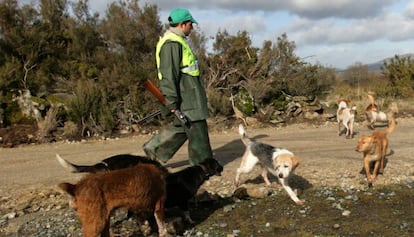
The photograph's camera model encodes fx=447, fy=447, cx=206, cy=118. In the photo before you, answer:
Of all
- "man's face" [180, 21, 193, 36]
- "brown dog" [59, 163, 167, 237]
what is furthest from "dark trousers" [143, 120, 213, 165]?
"brown dog" [59, 163, 167, 237]

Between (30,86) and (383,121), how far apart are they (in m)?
11.4

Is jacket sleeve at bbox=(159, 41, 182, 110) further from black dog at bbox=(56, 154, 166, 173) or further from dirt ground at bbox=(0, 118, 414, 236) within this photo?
dirt ground at bbox=(0, 118, 414, 236)

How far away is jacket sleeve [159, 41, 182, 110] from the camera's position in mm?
5773

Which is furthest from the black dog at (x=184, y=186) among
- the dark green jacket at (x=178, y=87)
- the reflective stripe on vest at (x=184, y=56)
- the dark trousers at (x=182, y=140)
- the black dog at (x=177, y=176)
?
the reflective stripe on vest at (x=184, y=56)

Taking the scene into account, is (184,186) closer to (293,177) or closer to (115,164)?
(115,164)

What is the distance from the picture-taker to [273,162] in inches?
247

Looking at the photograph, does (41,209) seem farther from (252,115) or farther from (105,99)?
(252,115)

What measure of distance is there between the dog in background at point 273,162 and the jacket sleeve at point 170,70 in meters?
1.56

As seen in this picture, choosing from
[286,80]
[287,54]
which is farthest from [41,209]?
[287,54]

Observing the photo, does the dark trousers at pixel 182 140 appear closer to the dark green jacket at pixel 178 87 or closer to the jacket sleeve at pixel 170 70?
the dark green jacket at pixel 178 87

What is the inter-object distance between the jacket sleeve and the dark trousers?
1.65 feet

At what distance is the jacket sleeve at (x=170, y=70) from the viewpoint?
18.9 feet

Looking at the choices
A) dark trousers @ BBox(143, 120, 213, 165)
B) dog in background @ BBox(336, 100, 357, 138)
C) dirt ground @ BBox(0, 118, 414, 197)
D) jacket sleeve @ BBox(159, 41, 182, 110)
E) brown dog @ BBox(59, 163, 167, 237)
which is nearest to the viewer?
brown dog @ BBox(59, 163, 167, 237)

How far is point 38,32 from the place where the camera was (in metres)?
16.5
